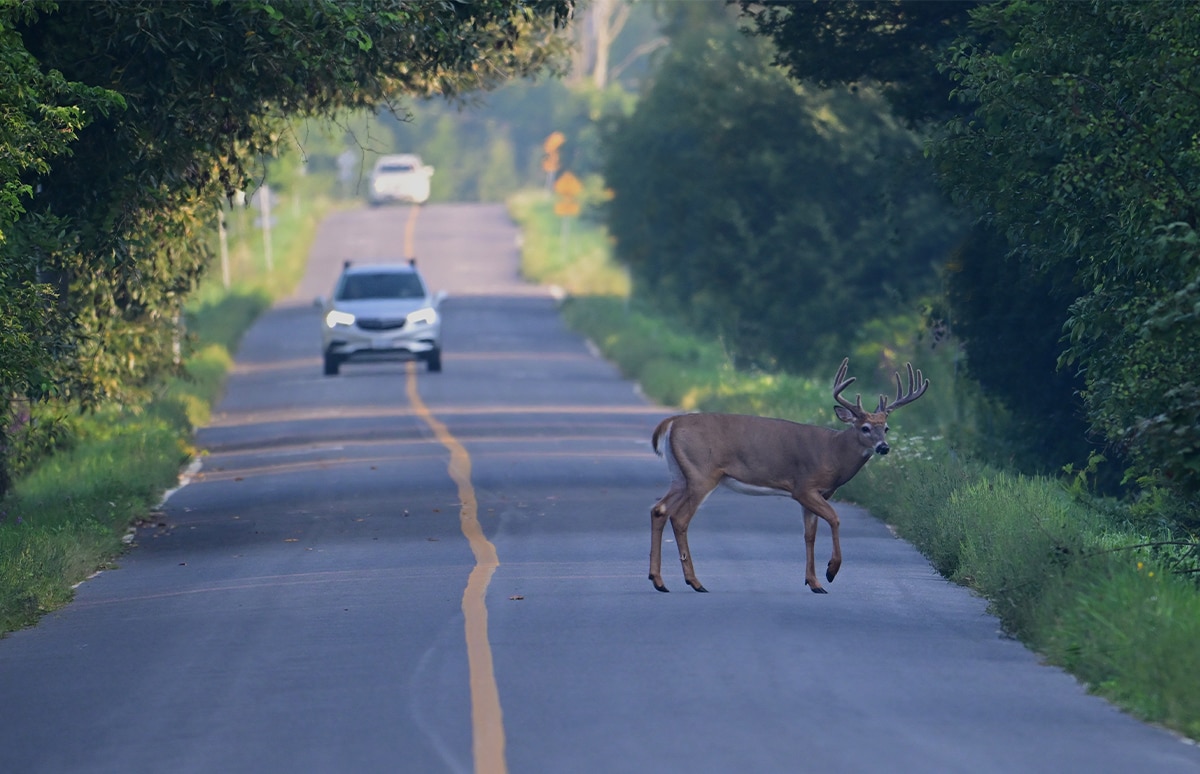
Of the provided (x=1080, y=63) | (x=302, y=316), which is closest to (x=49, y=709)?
(x=1080, y=63)

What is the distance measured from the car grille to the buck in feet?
79.3

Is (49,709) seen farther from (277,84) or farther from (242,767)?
(277,84)

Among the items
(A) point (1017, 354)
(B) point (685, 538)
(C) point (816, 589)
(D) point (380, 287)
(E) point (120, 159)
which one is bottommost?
(D) point (380, 287)

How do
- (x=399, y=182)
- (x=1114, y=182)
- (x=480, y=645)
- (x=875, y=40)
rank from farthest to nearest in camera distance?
(x=399, y=182) → (x=875, y=40) → (x=1114, y=182) → (x=480, y=645)

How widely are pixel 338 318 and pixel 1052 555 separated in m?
27.1

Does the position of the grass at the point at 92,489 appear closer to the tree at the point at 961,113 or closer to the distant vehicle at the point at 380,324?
the distant vehicle at the point at 380,324

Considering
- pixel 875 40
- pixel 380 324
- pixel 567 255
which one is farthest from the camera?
pixel 567 255

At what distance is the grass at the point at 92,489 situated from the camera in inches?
606

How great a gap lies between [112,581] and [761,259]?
2904 cm

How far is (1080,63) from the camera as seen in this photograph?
15.4 meters

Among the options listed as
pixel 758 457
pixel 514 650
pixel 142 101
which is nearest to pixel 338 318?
pixel 142 101

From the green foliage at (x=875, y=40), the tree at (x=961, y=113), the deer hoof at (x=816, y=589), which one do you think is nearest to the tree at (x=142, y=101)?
the green foliage at (x=875, y=40)

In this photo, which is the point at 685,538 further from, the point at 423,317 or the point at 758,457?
the point at 423,317

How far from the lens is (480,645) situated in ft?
40.8
